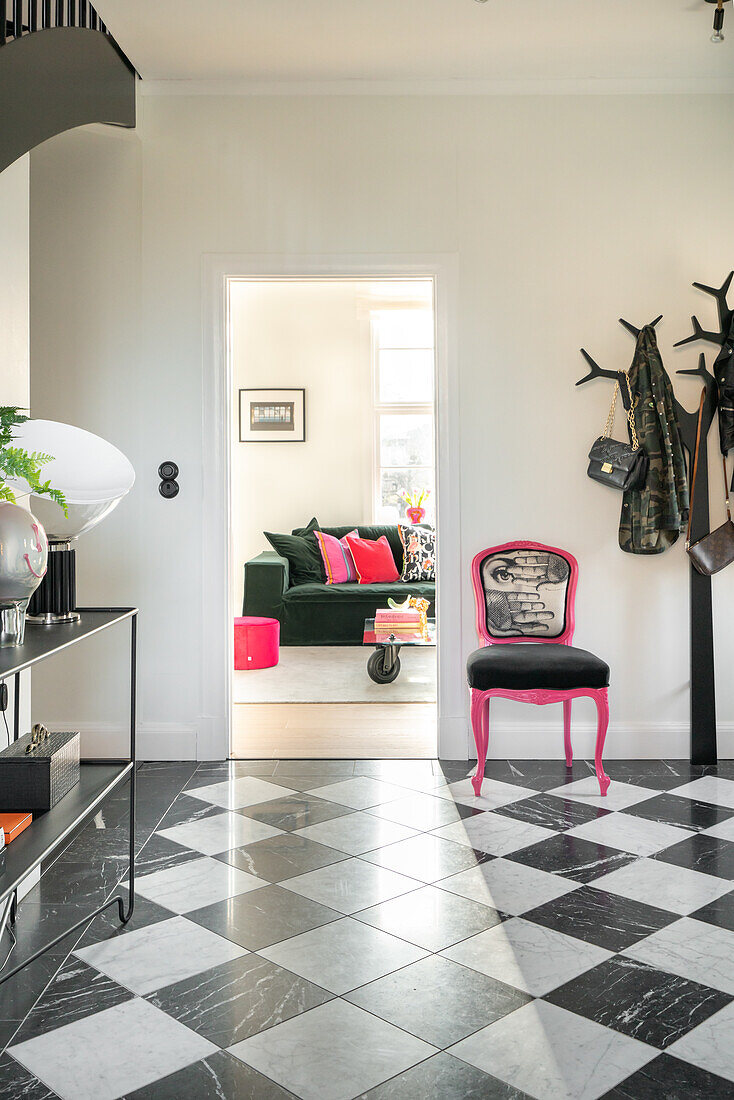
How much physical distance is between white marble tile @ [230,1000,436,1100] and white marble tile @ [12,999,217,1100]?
0.42 feet

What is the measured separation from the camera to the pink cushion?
7.12 m

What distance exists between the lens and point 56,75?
115 inches

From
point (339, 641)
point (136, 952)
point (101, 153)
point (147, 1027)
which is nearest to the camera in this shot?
point (147, 1027)

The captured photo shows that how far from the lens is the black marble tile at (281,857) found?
111 inches

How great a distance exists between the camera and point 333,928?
2.43 m

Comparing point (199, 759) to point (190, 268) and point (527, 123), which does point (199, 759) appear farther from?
point (527, 123)

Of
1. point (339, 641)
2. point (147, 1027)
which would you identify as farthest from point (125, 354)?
point (339, 641)

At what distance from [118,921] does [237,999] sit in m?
0.55

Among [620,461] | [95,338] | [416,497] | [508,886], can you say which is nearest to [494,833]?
[508,886]

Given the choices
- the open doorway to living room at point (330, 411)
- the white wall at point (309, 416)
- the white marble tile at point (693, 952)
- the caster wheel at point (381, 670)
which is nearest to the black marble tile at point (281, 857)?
the white marble tile at point (693, 952)

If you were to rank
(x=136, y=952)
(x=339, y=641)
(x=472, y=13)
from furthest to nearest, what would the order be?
(x=339, y=641)
(x=472, y=13)
(x=136, y=952)

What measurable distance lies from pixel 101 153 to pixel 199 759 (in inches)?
107

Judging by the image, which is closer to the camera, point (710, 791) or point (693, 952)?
point (693, 952)

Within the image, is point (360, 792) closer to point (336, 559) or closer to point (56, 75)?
point (56, 75)
